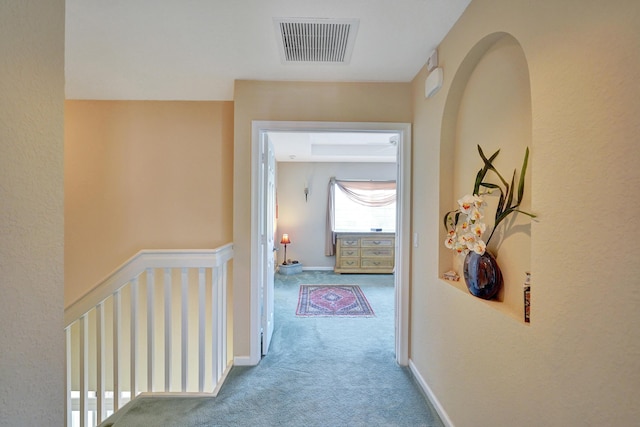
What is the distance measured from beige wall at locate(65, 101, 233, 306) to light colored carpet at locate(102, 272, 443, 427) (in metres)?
1.26

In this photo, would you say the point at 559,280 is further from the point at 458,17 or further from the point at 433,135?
the point at 458,17

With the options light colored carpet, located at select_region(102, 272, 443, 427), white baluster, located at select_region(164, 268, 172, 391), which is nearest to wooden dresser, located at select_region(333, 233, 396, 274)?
light colored carpet, located at select_region(102, 272, 443, 427)

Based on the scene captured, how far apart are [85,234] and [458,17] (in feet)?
11.5

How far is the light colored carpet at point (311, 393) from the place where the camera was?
1670 mm

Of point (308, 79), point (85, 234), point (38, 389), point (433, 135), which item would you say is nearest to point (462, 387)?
point (433, 135)

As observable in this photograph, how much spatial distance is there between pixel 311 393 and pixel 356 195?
4.39m

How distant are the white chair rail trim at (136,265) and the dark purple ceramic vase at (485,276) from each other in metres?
1.61

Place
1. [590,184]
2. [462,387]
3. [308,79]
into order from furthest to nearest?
[308,79]
[462,387]
[590,184]

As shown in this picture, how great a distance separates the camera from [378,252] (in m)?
5.51

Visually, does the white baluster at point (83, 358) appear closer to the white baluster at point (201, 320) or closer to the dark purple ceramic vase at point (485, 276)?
the white baluster at point (201, 320)

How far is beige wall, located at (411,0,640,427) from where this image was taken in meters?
0.71

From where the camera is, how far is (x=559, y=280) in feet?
2.93

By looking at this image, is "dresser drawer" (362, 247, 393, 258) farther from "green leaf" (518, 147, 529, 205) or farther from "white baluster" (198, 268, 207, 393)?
"green leaf" (518, 147, 529, 205)

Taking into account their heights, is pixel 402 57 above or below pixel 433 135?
above
